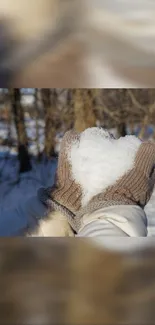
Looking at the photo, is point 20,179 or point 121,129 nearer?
point 20,179

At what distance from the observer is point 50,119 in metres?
6.35

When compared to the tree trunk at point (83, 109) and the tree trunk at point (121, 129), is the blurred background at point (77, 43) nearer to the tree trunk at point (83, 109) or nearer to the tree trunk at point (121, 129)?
the tree trunk at point (83, 109)

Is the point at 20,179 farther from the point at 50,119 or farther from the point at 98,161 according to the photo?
the point at 98,161

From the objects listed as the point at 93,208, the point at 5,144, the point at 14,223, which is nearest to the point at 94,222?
the point at 93,208

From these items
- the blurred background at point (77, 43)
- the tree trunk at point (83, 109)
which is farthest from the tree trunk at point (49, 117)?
the blurred background at point (77, 43)

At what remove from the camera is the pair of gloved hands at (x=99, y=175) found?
1.78m

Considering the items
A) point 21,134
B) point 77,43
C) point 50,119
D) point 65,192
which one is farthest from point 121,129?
point 77,43

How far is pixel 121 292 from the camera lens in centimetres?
35

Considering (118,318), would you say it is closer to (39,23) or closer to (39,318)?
(39,318)

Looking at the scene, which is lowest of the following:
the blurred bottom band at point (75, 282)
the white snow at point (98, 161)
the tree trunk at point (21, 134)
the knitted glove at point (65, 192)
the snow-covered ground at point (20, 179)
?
the snow-covered ground at point (20, 179)

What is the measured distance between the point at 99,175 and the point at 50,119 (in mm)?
4628

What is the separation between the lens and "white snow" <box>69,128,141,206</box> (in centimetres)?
179

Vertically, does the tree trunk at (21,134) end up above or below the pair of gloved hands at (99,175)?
below

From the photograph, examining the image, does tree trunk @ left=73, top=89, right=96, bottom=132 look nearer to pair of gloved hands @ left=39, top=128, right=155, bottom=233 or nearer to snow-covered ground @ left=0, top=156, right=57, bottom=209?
snow-covered ground @ left=0, top=156, right=57, bottom=209
